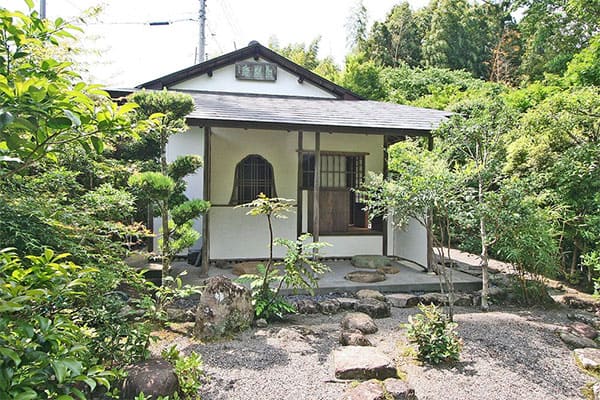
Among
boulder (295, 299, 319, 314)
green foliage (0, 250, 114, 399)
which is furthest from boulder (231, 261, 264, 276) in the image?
green foliage (0, 250, 114, 399)

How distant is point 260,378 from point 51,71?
9.18 ft

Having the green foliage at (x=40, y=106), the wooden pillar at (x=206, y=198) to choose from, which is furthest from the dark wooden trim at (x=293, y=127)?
the green foliage at (x=40, y=106)

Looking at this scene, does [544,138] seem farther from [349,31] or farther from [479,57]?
[349,31]

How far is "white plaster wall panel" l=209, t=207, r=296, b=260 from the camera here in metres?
7.30

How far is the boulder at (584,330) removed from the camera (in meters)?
4.28

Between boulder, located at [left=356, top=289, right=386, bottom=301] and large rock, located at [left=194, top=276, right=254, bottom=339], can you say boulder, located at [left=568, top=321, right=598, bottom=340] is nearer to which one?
boulder, located at [left=356, top=289, right=386, bottom=301]

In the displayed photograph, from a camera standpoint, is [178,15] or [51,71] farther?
[178,15]

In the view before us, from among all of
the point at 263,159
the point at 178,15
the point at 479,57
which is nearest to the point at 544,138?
the point at 263,159

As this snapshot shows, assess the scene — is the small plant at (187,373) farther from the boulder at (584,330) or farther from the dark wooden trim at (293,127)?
the boulder at (584,330)

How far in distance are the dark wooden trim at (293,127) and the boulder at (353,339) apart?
341cm

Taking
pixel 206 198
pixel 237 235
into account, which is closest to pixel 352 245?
pixel 237 235

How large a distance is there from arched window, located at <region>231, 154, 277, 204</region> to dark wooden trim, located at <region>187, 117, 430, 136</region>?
1455 mm

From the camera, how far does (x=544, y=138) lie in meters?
6.43

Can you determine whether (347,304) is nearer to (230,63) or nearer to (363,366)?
(363,366)
